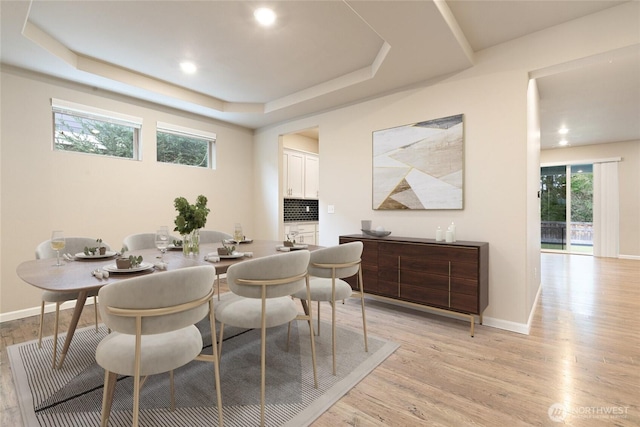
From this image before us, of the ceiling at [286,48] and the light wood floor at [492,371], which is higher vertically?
the ceiling at [286,48]

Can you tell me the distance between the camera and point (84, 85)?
355 cm

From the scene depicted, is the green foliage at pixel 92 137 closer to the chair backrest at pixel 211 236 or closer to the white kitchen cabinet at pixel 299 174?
the chair backrest at pixel 211 236

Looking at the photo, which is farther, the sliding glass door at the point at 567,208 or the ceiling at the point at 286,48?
the sliding glass door at the point at 567,208

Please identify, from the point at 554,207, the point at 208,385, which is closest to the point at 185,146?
the point at 208,385

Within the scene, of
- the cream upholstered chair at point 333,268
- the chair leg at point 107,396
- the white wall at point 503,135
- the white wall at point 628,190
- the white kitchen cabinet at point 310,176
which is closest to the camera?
the chair leg at point 107,396

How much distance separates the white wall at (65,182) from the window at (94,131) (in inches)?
3.7

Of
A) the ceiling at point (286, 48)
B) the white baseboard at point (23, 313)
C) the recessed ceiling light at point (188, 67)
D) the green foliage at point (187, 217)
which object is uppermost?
the recessed ceiling light at point (188, 67)

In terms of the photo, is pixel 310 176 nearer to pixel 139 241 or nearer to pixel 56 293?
pixel 139 241

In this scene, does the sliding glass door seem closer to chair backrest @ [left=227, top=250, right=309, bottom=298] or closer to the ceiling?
the ceiling

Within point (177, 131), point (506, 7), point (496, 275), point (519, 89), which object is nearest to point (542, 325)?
point (496, 275)

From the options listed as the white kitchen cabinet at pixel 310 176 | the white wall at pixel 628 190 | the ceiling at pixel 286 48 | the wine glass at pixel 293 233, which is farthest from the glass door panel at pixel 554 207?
the wine glass at pixel 293 233

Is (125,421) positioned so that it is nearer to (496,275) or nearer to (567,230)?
(496,275)

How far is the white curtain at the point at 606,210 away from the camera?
6.77m

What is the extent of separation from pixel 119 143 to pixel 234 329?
291 centimetres
